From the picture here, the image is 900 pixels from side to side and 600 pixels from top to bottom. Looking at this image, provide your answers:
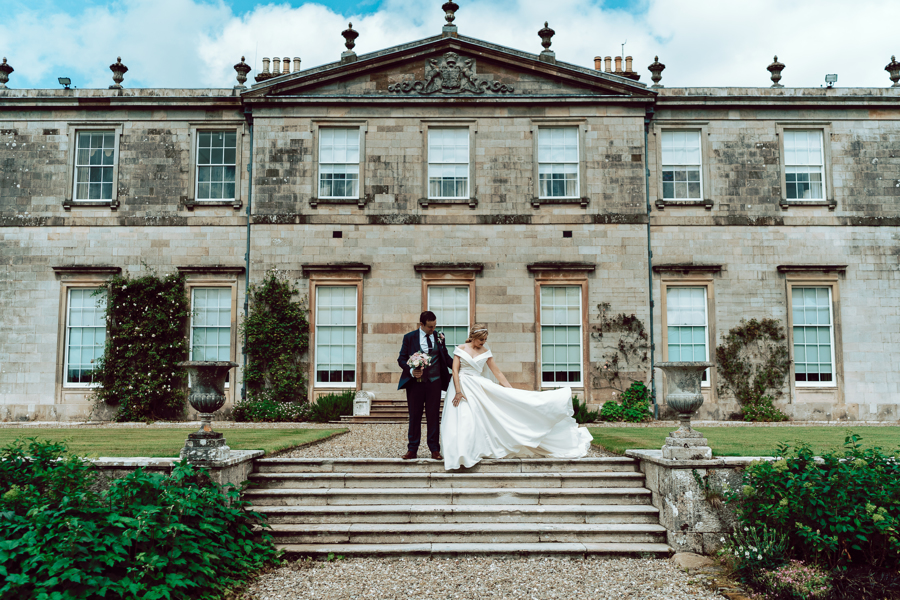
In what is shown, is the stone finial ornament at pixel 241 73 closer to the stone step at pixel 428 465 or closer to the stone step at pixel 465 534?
the stone step at pixel 428 465

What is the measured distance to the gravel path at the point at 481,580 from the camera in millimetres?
5574

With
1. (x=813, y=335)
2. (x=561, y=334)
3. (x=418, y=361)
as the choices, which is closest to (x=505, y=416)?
(x=418, y=361)

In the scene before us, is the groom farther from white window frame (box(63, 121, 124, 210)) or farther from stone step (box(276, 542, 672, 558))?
white window frame (box(63, 121, 124, 210))

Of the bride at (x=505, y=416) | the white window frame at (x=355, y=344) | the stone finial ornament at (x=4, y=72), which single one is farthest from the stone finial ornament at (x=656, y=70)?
the stone finial ornament at (x=4, y=72)

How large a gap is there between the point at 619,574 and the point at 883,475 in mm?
2572

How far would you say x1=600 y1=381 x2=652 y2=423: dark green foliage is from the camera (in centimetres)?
1533

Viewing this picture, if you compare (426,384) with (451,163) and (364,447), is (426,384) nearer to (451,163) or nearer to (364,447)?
(364,447)

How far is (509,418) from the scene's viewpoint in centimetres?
821

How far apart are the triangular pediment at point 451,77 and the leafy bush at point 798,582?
516 inches

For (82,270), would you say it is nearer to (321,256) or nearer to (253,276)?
(253,276)

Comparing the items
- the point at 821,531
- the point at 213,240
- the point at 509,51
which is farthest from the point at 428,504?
the point at 509,51

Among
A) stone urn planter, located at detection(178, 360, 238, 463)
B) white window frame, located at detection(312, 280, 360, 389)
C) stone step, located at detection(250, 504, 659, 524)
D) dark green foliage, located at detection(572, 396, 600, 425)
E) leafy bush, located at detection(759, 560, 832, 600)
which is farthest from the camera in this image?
white window frame, located at detection(312, 280, 360, 389)

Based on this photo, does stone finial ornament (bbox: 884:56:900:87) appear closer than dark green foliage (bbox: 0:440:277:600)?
No

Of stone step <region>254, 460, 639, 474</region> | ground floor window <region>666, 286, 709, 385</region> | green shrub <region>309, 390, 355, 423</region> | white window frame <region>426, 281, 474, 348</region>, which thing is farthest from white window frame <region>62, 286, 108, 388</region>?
ground floor window <region>666, 286, 709, 385</region>
